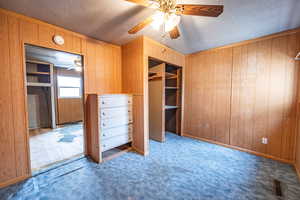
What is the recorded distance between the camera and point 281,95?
216cm

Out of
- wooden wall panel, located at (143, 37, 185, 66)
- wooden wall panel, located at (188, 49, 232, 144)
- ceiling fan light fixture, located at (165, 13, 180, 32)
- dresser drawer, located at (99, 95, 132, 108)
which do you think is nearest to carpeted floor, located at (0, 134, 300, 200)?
wooden wall panel, located at (188, 49, 232, 144)

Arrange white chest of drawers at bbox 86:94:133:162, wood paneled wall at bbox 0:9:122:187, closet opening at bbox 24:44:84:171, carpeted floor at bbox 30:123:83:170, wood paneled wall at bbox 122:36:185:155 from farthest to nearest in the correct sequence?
1. closet opening at bbox 24:44:84:171
2. wood paneled wall at bbox 122:36:185:155
3. carpeted floor at bbox 30:123:83:170
4. white chest of drawers at bbox 86:94:133:162
5. wood paneled wall at bbox 0:9:122:187

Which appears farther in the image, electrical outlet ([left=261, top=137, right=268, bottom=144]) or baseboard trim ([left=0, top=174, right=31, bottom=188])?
electrical outlet ([left=261, top=137, right=268, bottom=144])

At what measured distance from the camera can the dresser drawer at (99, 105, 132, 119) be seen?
6.93ft

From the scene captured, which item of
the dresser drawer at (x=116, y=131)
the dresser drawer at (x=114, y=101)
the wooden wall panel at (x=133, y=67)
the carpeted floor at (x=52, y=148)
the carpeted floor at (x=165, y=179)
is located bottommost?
the carpeted floor at (x=165, y=179)

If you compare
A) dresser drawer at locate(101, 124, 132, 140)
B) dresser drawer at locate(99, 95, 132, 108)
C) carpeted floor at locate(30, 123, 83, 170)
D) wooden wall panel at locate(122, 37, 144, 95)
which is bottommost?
carpeted floor at locate(30, 123, 83, 170)

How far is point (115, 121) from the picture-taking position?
2283 mm

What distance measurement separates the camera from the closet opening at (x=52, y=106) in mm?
2555

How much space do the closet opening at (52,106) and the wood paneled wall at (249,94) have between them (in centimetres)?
290

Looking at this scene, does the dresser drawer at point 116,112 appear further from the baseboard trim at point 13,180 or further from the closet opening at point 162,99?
the baseboard trim at point 13,180

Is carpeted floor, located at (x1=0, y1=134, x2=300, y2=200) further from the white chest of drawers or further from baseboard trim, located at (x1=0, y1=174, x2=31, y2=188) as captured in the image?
the white chest of drawers

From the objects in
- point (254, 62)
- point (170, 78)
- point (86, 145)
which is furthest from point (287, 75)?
point (86, 145)

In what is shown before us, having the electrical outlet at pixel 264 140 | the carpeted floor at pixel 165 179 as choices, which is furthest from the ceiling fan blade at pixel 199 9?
the electrical outlet at pixel 264 140

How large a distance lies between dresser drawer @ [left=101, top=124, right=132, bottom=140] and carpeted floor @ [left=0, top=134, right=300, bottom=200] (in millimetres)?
446
